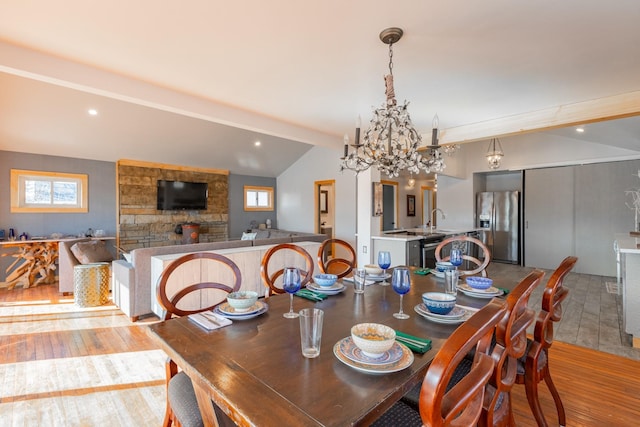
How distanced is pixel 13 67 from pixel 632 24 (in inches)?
169

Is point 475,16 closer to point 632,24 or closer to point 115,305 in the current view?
point 632,24

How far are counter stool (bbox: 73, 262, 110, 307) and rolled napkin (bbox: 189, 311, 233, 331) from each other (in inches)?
140

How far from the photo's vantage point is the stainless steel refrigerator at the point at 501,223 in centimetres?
685

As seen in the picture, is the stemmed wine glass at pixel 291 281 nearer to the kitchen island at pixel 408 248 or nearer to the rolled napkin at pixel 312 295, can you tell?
the rolled napkin at pixel 312 295

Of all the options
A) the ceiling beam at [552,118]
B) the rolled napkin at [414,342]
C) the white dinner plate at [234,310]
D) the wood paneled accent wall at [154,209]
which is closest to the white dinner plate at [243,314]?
the white dinner plate at [234,310]

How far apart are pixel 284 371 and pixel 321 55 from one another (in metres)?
2.16

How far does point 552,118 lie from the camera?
3408 millimetres

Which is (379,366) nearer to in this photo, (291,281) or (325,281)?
(291,281)

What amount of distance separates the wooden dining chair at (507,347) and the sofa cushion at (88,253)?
5156mm

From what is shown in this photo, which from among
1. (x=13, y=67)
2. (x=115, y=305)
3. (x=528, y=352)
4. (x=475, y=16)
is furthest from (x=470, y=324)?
(x=115, y=305)

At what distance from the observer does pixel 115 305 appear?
4.12 metres

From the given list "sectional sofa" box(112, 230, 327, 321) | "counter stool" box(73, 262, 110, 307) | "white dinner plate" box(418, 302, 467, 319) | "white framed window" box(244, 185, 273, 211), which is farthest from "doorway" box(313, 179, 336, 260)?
"white dinner plate" box(418, 302, 467, 319)

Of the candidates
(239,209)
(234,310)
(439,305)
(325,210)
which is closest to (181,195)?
(239,209)

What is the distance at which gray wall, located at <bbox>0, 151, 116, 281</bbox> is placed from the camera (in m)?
5.25
